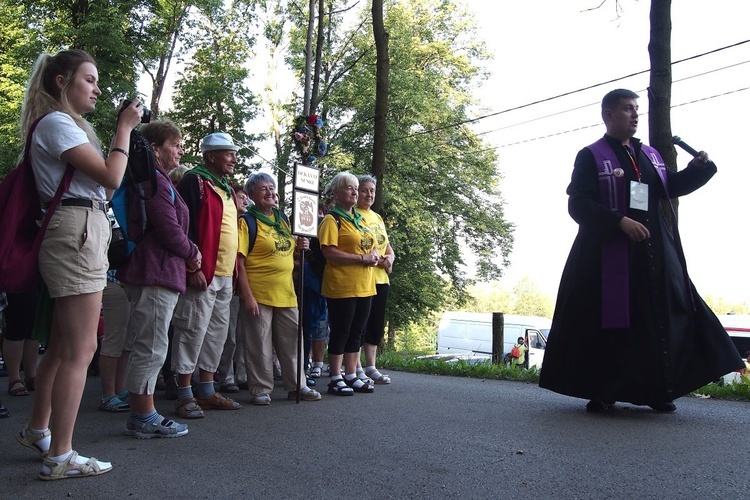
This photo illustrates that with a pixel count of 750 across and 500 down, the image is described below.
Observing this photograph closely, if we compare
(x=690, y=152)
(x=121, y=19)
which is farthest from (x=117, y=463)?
(x=121, y=19)

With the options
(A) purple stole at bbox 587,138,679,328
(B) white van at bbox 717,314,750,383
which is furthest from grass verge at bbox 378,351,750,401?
(B) white van at bbox 717,314,750,383

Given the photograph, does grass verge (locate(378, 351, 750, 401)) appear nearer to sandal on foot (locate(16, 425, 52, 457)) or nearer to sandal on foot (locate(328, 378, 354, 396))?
sandal on foot (locate(328, 378, 354, 396))

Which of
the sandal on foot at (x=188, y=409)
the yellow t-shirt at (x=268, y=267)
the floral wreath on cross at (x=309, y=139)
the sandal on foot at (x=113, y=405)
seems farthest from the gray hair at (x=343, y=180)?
the sandal on foot at (x=113, y=405)

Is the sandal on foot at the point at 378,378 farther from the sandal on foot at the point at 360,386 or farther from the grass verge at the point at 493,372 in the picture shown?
the grass verge at the point at 493,372

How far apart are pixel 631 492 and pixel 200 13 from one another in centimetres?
2955

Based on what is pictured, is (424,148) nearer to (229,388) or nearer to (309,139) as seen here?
(309,139)

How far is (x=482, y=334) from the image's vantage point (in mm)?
29594

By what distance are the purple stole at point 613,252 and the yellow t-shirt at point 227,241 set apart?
261cm

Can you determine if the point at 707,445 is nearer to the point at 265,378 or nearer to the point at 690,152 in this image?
the point at 690,152

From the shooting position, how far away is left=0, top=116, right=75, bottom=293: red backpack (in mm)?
2873

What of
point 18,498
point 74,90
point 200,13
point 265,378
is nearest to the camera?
point 18,498

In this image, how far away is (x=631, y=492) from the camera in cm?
277

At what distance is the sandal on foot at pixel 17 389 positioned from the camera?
586 centimetres

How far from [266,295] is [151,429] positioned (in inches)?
67.6
